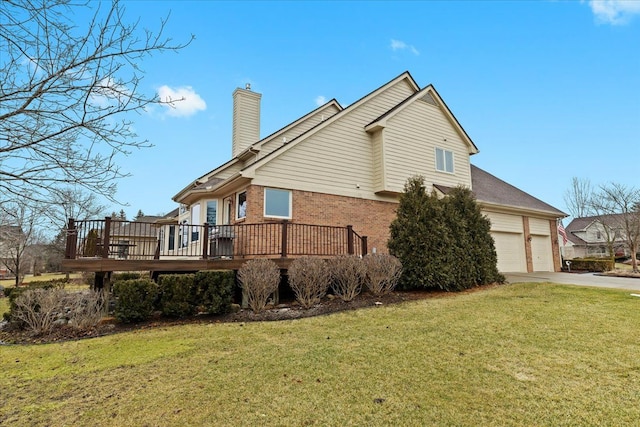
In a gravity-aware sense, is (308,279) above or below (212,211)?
below

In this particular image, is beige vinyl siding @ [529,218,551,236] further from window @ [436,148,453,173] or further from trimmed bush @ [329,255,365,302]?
trimmed bush @ [329,255,365,302]

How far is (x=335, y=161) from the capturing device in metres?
13.6

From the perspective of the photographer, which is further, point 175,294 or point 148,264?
point 148,264

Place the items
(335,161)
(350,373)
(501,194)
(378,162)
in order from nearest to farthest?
(350,373) < (335,161) < (378,162) < (501,194)

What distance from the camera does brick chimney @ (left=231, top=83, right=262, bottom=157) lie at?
16547 millimetres

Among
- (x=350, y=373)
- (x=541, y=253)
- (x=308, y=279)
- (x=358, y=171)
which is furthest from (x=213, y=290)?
(x=541, y=253)

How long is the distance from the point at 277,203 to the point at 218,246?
2.58m

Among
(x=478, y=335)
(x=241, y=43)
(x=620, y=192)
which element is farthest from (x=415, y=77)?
(x=620, y=192)

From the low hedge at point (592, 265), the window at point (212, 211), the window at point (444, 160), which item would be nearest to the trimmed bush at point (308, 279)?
the window at point (212, 211)

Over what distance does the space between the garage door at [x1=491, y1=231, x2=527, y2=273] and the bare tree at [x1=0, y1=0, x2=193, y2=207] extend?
16.7m

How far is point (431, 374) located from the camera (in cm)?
427

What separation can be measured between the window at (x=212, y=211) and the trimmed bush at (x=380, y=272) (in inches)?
313

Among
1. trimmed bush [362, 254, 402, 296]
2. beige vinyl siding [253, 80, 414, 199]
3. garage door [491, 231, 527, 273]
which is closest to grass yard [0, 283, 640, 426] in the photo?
trimmed bush [362, 254, 402, 296]

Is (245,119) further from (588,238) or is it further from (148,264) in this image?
(588,238)
